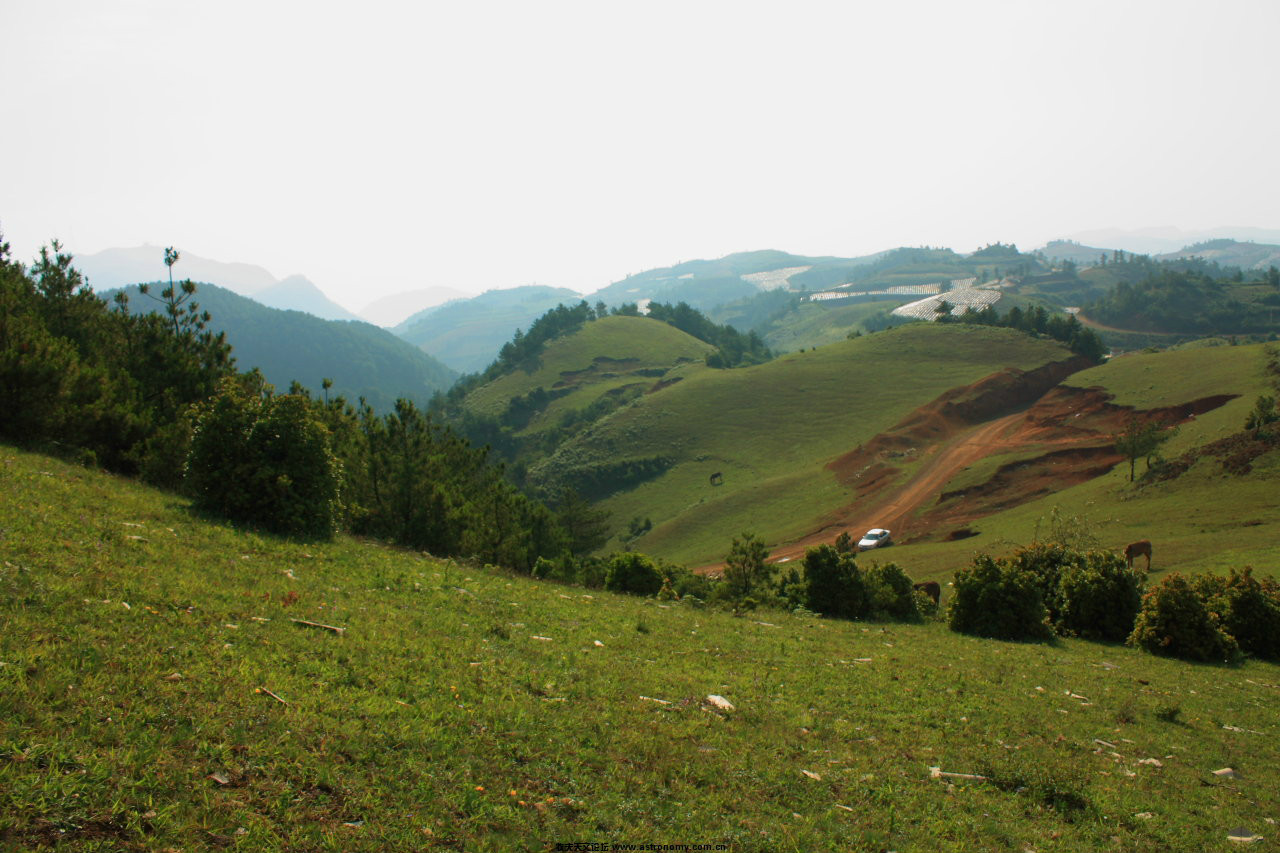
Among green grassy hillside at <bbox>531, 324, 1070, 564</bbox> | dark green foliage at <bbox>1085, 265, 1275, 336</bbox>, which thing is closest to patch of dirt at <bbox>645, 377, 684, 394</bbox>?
green grassy hillside at <bbox>531, 324, 1070, 564</bbox>

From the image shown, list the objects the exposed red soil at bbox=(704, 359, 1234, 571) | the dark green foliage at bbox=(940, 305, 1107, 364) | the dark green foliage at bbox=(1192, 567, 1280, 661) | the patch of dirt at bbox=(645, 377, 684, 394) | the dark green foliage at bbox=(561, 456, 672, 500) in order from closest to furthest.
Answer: the dark green foliage at bbox=(1192, 567, 1280, 661)
the exposed red soil at bbox=(704, 359, 1234, 571)
the dark green foliage at bbox=(561, 456, 672, 500)
the dark green foliage at bbox=(940, 305, 1107, 364)
the patch of dirt at bbox=(645, 377, 684, 394)

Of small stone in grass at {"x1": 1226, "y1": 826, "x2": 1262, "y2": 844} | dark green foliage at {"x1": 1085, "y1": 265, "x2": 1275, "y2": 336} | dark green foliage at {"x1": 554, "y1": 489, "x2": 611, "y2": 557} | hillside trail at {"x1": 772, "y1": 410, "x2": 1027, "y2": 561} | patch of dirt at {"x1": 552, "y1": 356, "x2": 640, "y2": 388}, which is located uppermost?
dark green foliage at {"x1": 1085, "y1": 265, "x2": 1275, "y2": 336}

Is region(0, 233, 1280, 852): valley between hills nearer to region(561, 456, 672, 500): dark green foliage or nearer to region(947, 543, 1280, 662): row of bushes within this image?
region(947, 543, 1280, 662): row of bushes

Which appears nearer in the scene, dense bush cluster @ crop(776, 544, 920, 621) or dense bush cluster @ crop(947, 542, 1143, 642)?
dense bush cluster @ crop(947, 542, 1143, 642)

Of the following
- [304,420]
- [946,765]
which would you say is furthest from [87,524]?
[946,765]

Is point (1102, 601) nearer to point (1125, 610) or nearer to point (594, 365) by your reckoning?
point (1125, 610)

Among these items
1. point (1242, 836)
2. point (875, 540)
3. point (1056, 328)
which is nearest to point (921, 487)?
point (875, 540)

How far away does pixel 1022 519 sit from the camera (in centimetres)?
4912

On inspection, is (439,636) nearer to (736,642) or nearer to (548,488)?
(736,642)

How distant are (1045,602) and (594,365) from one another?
147 metres

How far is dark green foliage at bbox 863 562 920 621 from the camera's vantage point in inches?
840

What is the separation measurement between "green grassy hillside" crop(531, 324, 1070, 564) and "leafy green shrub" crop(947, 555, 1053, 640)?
132 ft

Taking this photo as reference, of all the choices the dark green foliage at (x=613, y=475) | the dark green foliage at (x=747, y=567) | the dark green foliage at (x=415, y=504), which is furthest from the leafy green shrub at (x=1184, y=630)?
the dark green foliage at (x=613, y=475)

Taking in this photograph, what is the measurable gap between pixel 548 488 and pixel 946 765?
94.1 metres
